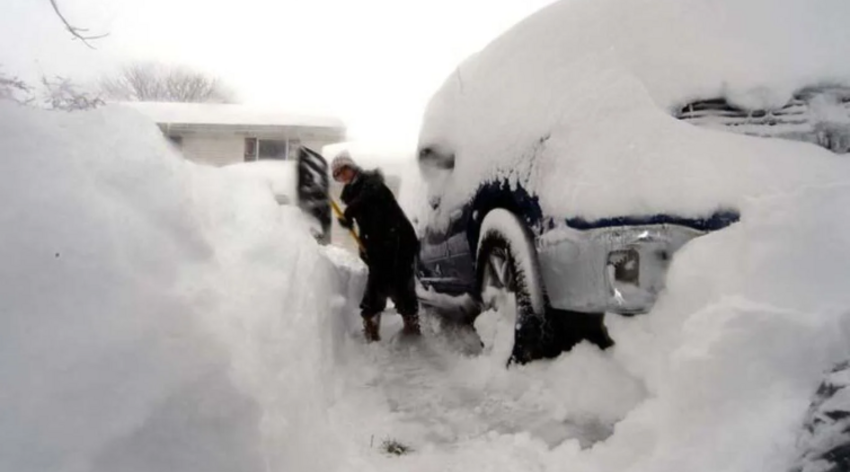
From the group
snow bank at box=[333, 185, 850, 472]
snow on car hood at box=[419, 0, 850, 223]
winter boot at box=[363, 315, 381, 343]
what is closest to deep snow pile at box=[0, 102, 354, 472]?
snow bank at box=[333, 185, 850, 472]

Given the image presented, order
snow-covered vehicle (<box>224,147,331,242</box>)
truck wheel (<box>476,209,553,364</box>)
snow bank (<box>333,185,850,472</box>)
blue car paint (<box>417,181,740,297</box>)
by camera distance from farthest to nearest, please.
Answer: snow-covered vehicle (<box>224,147,331,242</box>) < truck wheel (<box>476,209,553,364</box>) < blue car paint (<box>417,181,740,297</box>) < snow bank (<box>333,185,850,472</box>)

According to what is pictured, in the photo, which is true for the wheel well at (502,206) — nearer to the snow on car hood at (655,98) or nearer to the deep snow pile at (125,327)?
the snow on car hood at (655,98)

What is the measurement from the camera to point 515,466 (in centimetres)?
222

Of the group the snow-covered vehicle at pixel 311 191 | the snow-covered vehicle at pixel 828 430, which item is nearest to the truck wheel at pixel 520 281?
the snow-covered vehicle at pixel 828 430

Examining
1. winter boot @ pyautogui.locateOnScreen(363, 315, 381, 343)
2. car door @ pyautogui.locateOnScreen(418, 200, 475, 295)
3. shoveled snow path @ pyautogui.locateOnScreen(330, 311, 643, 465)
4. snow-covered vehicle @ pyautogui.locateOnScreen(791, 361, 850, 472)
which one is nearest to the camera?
snow-covered vehicle @ pyautogui.locateOnScreen(791, 361, 850, 472)

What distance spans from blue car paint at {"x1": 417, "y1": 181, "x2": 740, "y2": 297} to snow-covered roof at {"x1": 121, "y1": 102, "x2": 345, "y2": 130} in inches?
636

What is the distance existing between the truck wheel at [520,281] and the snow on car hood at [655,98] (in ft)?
0.78

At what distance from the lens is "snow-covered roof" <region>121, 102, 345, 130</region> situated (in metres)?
19.7

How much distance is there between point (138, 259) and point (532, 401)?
1882mm

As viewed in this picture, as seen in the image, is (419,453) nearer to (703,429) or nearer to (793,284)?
(703,429)

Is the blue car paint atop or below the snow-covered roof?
atop

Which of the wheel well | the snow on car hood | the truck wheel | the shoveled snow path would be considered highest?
the snow on car hood

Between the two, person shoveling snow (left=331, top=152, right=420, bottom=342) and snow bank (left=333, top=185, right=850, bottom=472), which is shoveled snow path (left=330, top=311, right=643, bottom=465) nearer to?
snow bank (left=333, top=185, right=850, bottom=472)

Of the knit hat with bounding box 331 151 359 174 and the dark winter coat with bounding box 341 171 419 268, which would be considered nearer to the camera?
the dark winter coat with bounding box 341 171 419 268
